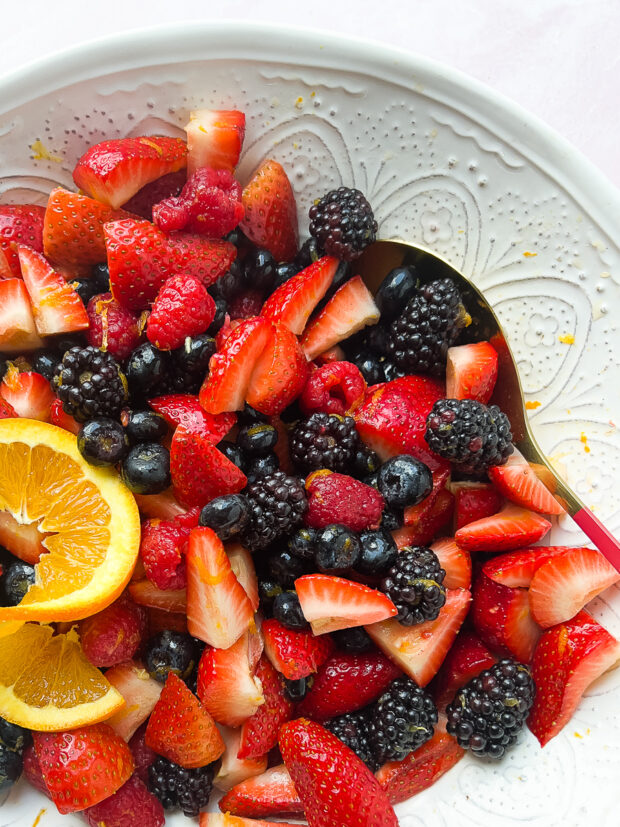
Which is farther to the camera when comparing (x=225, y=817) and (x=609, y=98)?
(x=609, y=98)

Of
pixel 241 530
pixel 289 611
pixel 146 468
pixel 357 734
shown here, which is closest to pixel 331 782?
pixel 357 734

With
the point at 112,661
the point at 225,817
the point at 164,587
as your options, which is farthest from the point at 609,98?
the point at 225,817

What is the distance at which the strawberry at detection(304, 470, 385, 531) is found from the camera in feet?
5.10

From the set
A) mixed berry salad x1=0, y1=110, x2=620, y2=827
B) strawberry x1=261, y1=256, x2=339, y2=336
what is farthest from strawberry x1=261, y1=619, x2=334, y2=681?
strawberry x1=261, y1=256, x2=339, y2=336

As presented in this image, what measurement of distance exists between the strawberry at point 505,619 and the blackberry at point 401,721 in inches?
8.9

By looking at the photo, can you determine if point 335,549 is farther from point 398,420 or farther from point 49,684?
point 49,684

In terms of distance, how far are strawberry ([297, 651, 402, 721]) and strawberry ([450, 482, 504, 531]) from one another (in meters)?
0.41

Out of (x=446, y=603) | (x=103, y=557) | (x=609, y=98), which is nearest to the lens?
(x=103, y=557)

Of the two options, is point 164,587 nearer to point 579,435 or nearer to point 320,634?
point 320,634

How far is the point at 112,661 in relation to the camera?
5.24 feet

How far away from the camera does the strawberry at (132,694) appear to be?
1.62 metres

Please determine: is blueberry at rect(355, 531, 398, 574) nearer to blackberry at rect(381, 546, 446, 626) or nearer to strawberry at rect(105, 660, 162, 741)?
blackberry at rect(381, 546, 446, 626)

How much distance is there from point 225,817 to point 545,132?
183 centimetres

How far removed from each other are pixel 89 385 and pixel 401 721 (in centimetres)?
105
